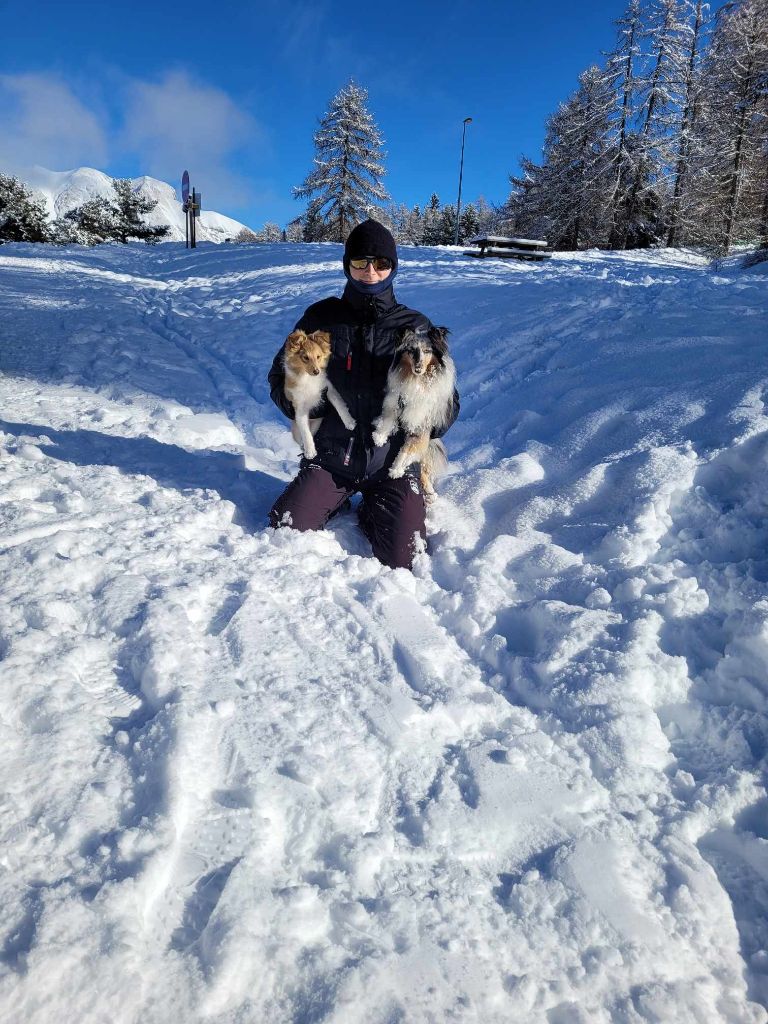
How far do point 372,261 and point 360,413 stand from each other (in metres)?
0.84

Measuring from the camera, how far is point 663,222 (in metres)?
22.0

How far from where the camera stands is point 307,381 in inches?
124

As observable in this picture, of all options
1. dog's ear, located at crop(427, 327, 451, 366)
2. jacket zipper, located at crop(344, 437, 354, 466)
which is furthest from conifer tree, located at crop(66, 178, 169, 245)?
dog's ear, located at crop(427, 327, 451, 366)

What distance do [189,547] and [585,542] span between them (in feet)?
6.86

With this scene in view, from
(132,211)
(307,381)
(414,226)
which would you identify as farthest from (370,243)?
(414,226)

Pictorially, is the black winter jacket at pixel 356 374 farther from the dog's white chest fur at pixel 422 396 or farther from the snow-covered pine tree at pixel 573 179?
the snow-covered pine tree at pixel 573 179

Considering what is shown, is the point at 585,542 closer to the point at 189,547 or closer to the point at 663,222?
the point at 189,547

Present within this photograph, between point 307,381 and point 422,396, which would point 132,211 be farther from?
point 422,396

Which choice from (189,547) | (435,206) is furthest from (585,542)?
(435,206)

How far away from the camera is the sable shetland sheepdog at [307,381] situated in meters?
3.09

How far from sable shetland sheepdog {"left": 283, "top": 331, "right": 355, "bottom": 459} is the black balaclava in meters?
0.35

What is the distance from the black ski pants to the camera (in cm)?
302

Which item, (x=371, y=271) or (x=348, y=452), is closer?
(x=371, y=271)

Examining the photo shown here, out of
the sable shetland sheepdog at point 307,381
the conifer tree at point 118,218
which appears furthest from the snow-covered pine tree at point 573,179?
the sable shetland sheepdog at point 307,381
